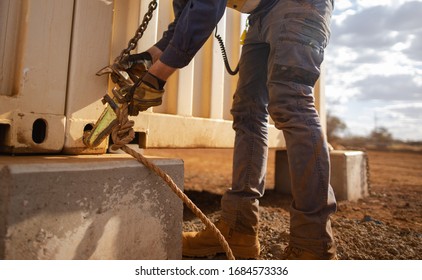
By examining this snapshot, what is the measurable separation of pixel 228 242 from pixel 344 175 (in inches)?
65.5

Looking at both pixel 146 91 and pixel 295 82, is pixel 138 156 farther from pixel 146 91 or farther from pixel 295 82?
pixel 295 82

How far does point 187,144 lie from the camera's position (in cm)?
183

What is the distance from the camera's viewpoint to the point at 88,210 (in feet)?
2.87

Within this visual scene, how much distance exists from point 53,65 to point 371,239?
1.72 m

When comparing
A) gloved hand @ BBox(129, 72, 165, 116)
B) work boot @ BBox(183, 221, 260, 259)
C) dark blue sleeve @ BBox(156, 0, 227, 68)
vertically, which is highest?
dark blue sleeve @ BBox(156, 0, 227, 68)

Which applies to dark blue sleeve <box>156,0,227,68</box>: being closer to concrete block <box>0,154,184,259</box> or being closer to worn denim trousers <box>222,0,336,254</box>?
worn denim trousers <box>222,0,336,254</box>

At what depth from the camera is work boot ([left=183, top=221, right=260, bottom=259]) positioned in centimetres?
129

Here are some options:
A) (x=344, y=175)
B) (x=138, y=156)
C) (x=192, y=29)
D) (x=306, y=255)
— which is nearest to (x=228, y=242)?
(x=306, y=255)

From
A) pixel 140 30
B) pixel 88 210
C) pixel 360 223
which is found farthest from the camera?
pixel 360 223

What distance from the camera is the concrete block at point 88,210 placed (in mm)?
753

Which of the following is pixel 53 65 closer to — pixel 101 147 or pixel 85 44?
pixel 85 44

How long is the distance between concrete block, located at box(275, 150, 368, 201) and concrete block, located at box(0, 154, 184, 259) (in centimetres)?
192

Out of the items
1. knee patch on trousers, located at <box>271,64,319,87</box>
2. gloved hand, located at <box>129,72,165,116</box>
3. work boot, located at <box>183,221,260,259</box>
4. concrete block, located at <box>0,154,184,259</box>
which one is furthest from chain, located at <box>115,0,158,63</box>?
work boot, located at <box>183,221,260,259</box>

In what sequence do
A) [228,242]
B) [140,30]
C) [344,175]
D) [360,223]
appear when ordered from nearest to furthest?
1. [140,30]
2. [228,242]
3. [360,223]
4. [344,175]
